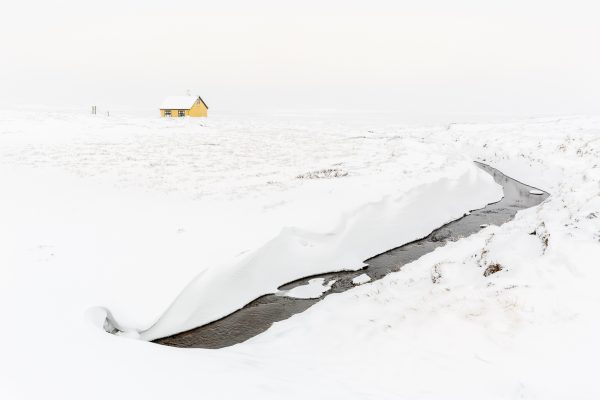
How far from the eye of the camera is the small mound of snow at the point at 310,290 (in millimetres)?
11188

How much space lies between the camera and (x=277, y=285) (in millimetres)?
11727

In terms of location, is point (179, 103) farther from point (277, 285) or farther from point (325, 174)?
point (277, 285)

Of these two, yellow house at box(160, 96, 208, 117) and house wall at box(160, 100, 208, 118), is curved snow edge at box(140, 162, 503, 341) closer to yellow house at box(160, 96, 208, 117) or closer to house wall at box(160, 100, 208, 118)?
yellow house at box(160, 96, 208, 117)

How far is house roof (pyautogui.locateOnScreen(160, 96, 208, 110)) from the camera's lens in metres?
65.4

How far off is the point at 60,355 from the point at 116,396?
171 centimetres

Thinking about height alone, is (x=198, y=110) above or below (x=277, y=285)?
above

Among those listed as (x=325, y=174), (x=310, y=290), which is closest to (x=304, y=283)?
(x=310, y=290)

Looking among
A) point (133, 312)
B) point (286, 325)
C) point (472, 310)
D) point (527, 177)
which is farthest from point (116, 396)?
point (527, 177)

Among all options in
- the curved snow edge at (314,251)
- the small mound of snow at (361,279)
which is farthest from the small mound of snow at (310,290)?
the small mound of snow at (361,279)

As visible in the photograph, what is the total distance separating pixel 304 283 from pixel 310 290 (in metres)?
0.52

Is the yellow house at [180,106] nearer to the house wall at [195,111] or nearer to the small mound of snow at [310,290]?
the house wall at [195,111]

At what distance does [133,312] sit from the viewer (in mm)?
8914

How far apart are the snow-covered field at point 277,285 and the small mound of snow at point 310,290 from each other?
18cm

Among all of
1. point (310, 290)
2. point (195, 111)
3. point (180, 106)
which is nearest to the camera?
point (310, 290)
